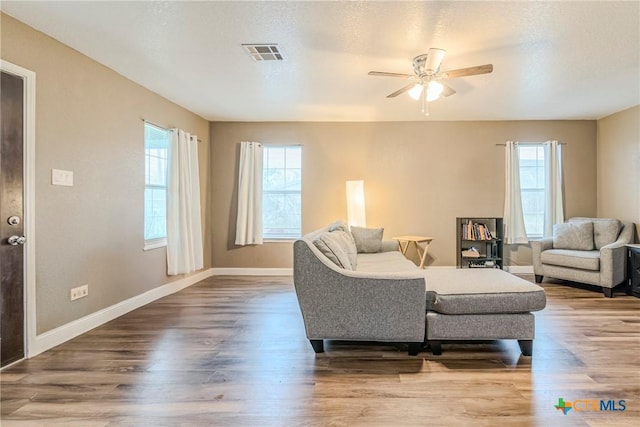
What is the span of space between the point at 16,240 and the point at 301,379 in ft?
7.34

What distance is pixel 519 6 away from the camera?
243 centimetres

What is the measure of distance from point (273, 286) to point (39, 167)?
3055 millimetres

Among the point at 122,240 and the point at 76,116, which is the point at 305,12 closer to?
the point at 76,116

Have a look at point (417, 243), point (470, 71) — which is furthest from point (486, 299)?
point (417, 243)

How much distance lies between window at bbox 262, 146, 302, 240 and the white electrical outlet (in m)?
3.00

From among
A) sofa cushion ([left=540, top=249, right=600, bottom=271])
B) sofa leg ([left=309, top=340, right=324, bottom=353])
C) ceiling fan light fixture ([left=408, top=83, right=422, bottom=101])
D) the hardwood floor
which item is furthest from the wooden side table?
sofa leg ([left=309, top=340, right=324, bottom=353])

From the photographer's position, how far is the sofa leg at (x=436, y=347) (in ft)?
8.74

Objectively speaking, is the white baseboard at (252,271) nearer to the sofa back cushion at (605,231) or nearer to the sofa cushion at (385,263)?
the sofa cushion at (385,263)

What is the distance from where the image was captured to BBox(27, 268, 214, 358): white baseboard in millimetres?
2801

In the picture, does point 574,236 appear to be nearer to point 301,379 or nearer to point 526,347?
point 526,347

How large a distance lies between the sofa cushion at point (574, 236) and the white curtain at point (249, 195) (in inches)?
174

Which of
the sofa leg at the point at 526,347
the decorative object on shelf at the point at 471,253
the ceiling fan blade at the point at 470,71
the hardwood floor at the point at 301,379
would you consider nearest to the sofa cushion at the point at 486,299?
the sofa leg at the point at 526,347

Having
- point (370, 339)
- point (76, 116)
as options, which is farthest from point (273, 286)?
point (76, 116)

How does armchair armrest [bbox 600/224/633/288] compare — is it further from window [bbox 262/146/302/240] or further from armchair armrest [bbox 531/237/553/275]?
window [bbox 262/146/302/240]
